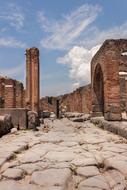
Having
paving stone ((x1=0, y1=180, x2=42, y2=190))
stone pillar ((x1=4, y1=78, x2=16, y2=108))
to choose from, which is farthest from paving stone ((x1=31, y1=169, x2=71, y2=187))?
stone pillar ((x1=4, y1=78, x2=16, y2=108))

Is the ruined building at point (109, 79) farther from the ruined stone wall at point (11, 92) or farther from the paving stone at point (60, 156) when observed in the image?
the ruined stone wall at point (11, 92)

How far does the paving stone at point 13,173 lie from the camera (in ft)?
12.8

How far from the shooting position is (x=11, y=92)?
2245cm

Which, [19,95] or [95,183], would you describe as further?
[19,95]

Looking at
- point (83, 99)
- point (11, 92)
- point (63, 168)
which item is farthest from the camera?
point (83, 99)

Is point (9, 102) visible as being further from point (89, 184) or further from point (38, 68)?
point (89, 184)

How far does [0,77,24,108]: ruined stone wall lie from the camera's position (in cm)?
2152

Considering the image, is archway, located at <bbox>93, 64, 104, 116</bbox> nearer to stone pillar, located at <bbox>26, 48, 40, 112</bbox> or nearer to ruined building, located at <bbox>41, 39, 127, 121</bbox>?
ruined building, located at <bbox>41, 39, 127, 121</bbox>

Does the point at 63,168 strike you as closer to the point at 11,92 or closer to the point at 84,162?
the point at 84,162

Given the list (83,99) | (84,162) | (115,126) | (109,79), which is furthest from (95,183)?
(83,99)

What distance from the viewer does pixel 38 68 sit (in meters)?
19.5

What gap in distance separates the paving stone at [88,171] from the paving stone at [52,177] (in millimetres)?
171

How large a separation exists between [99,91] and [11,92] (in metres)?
9.23

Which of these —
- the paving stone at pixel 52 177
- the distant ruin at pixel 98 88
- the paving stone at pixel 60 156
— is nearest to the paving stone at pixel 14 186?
the paving stone at pixel 52 177
